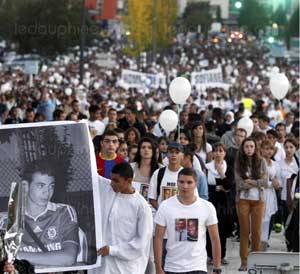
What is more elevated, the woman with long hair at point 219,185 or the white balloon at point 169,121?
the white balloon at point 169,121

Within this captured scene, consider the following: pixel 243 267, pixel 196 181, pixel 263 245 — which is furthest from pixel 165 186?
pixel 263 245

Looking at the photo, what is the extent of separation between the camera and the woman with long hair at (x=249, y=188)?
44.4 feet

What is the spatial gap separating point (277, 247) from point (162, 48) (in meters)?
53.7

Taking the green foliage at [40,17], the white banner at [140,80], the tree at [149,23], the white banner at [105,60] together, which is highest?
the tree at [149,23]

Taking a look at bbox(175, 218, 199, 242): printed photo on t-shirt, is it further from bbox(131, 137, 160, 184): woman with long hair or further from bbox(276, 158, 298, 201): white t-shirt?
bbox(276, 158, 298, 201): white t-shirt

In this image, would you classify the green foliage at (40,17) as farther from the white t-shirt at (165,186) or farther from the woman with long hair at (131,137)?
the white t-shirt at (165,186)

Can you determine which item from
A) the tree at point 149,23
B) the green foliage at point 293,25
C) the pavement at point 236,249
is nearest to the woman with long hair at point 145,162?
the pavement at point 236,249

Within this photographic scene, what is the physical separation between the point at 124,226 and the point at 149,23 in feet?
180

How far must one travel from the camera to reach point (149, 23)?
211 feet

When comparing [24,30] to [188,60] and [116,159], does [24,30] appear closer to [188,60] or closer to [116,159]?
[116,159]

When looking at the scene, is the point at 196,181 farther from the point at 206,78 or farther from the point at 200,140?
the point at 206,78

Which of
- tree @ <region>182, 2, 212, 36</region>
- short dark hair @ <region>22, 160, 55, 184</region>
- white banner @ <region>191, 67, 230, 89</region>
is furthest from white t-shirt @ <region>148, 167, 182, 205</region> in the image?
tree @ <region>182, 2, 212, 36</region>

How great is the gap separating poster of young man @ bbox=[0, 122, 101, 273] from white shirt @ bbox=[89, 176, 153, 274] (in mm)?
125

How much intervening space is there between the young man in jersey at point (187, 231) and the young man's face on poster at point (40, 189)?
2.78 feet
